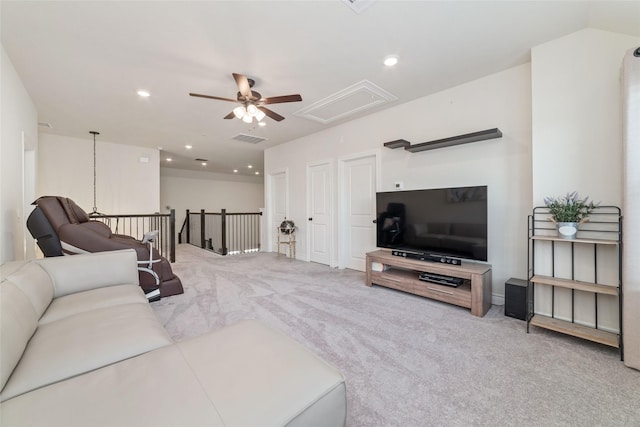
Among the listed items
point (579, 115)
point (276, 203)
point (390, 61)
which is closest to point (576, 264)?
point (579, 115)

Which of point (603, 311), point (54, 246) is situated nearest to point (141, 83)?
point (54, 246)

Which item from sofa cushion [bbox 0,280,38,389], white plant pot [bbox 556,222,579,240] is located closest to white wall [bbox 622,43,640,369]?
white plant pot [bbox 556,222,579,240]

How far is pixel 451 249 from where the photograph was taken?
2.99 meters

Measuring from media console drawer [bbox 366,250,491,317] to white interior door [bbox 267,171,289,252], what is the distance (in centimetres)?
324

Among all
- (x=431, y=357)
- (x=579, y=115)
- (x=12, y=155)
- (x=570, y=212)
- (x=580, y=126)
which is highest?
(x=579, y=115)

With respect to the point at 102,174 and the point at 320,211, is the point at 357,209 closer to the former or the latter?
the point at 320,211

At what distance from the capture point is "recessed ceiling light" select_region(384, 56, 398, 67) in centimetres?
260

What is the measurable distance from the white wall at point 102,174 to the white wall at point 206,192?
2983 mm

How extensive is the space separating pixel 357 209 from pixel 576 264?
2.79 metres

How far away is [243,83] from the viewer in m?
2.54

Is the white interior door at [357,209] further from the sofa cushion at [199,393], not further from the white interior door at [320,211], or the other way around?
the sofa cushion at [199,393]

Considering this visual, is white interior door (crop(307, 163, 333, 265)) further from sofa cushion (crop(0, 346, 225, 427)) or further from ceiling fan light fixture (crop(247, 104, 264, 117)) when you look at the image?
sofa cushion (crop(0, 346, 225, 427))

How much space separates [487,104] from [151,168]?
7158 mm

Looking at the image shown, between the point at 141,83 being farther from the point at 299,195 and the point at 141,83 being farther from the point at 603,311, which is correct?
the point at 603,311
